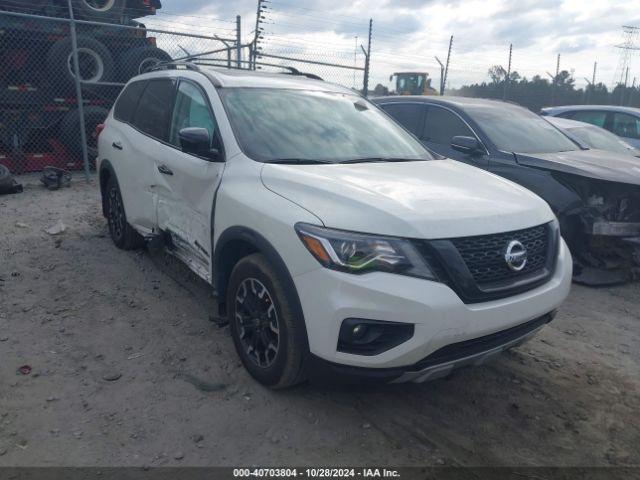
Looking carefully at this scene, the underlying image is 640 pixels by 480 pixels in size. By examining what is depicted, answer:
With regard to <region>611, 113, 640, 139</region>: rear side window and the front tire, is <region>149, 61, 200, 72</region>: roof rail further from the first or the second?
<region>611, 113, 640, 139</region>: rear side window

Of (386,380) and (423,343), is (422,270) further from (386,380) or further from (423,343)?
(386,380)

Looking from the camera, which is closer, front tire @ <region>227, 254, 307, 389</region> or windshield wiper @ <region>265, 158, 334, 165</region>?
front tire @ <region>227, 254, 307, 389</region>

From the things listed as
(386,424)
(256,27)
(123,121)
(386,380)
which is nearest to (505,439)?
(386,424)

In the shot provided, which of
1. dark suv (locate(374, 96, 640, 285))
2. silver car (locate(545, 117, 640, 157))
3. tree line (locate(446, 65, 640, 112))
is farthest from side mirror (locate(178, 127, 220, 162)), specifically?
tree line (locate(446, 65, 640, 112))

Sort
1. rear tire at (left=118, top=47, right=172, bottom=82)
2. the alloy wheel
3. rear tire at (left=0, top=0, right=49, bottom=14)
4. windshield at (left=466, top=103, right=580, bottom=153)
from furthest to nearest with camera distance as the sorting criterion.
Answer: rear tire at (left=118, top=47, right=172, bottom=82) → rear tire at (left=0, top=0, right=49, bottom=14) → windshield at (left=466, top=103, right=580, bottom=153) → the alloy wheel

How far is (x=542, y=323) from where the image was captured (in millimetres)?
3045

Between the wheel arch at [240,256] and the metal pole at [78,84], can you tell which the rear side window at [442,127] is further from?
the metal pole at [78,84]

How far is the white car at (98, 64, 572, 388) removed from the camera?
2520 millimetres

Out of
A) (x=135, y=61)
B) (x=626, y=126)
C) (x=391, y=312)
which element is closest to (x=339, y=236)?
(x=391, y=312)

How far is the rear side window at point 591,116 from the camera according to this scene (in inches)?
383

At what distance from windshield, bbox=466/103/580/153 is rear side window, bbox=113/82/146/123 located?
11.8ft

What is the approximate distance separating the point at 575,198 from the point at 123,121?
4.52 meters

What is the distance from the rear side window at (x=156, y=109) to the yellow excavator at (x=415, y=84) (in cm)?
1954

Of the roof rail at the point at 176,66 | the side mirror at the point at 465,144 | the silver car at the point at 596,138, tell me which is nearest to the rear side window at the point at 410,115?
the side mirror at the point at 465,144
